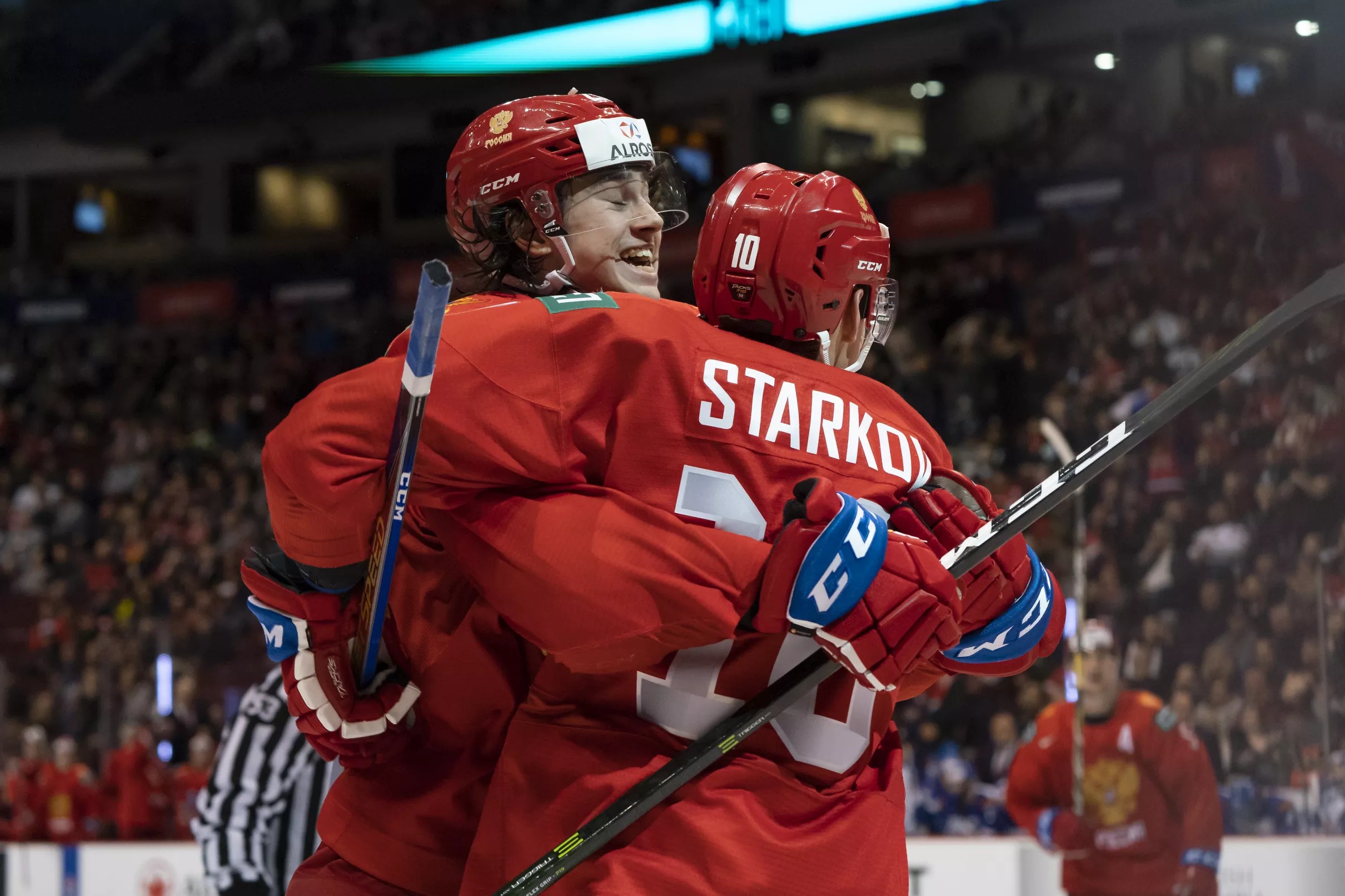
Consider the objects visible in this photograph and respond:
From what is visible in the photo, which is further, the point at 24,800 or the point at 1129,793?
the point at 24,800

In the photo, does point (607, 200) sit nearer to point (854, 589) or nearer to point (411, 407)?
point (411, 407)

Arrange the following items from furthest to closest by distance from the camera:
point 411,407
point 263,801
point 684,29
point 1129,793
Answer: point 684,29 < point 1129,793 < point 263,801 < point 411,407

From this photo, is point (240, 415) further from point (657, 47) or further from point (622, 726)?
point (622, 726)

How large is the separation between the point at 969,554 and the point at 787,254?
1.25ft

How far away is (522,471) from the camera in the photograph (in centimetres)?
144

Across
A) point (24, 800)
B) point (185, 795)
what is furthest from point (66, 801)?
point (185, 795)

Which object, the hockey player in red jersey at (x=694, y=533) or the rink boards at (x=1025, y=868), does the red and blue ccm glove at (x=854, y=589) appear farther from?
the rink boards at (x=1025, y=868)

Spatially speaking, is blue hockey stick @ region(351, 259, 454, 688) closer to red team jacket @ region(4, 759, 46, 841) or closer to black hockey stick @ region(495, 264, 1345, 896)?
black hockey stick @ region(495, 264, 1345, 896)

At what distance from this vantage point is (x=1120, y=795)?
5051mm

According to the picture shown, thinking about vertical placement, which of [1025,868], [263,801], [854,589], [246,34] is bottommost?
[1025,868]

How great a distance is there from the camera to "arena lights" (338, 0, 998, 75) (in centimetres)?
1045

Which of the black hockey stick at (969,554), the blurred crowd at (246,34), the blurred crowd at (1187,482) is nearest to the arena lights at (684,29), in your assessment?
the blurred crowd at (246,34)

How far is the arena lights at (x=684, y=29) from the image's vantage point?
1045 centimetres

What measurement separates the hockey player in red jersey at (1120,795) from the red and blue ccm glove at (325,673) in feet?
11.9
